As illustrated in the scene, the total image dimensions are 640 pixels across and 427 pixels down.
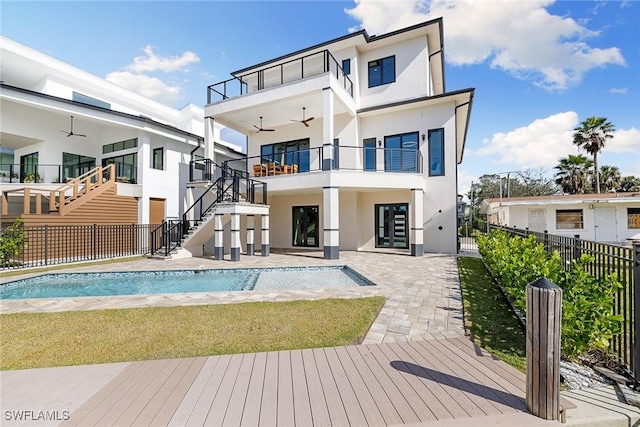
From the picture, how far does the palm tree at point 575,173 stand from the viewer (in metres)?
29.0

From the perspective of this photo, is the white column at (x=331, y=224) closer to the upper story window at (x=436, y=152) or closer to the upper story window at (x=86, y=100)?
the upper story window at (x=436, y=152)

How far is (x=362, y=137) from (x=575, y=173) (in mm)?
26874

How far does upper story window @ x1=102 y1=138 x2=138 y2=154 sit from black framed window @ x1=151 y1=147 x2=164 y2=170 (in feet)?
3.56

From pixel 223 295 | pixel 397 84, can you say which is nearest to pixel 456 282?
pixel 223 295

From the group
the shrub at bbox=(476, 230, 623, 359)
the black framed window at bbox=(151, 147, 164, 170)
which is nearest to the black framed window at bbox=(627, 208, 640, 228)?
the shrub at bbox=(476, 230, 623, 359)

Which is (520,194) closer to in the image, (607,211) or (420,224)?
(607,211)

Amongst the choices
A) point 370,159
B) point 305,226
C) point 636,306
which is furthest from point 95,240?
point 636,306

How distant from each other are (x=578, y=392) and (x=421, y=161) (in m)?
12.3

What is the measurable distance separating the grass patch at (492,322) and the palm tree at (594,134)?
29644mm

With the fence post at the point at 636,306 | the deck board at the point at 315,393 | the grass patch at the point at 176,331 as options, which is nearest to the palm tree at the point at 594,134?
the grass patch at the point at 176,331

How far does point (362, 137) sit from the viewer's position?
1571cm

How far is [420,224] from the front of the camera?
13.4 metres

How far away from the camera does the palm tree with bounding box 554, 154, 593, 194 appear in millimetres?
29047

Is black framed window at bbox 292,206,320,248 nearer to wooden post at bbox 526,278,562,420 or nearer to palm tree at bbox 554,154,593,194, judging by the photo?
wooden post at bbox 526,278,562,420
